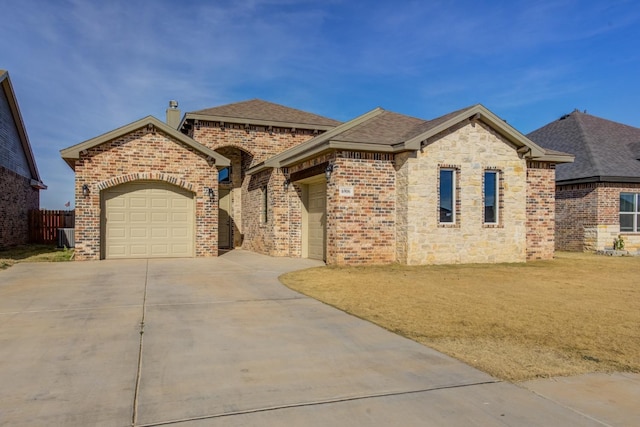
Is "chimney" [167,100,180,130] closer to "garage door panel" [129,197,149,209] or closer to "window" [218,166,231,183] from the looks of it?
"window" [218,166,231,183]

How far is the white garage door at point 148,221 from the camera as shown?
15.5m

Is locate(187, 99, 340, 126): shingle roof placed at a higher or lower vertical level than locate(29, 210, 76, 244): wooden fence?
higher

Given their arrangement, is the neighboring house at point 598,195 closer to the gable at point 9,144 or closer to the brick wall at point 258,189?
the brick wall at point 258,189

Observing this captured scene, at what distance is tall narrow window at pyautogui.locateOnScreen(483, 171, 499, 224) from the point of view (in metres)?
14.8

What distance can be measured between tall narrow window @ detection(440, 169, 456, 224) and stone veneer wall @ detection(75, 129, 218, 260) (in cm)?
758

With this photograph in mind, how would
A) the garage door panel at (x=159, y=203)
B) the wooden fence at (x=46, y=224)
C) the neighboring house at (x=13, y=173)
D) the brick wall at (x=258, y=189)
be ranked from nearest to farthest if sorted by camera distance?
the garage door panel at (x=159, y=203), the brick wall at (x=258, y=189), the neighboring house at (x=13, y=173), the wooden fence at (x=46, y=224)

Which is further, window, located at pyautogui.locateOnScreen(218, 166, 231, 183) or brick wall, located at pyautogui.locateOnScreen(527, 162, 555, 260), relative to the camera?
window, located at pyautogui.locateOnScreen(218, 166, 231, 183)

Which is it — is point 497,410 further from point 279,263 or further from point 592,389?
point 279,263

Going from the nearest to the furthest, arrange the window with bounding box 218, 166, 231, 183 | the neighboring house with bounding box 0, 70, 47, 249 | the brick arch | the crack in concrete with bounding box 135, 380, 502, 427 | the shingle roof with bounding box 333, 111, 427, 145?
the crack in concrete with bounding box 135, 380, 502, 427 → the shingle roof with bounding box 333, 111, 427, 145 → the brick arch → the neighboring house with bounding box 0, 70, 47, 249 → the window with bounding box 218, 166, 231, 183

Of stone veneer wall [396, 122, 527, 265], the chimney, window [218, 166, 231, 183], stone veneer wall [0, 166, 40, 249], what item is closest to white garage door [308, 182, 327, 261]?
stone veneer wall [396, 122, 527, 265]

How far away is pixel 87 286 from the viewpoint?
31.7 feet

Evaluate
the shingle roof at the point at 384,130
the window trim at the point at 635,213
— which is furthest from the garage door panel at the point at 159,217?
the window trim at the point at 635,213

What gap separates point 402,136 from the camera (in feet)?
47.4

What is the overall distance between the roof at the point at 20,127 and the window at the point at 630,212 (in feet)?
86.1
